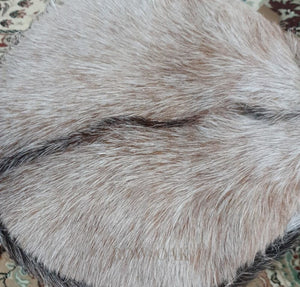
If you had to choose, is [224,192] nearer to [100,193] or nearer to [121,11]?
[100,193]

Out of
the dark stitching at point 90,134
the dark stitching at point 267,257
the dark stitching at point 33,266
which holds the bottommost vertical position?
the dark stitching at point 267,257

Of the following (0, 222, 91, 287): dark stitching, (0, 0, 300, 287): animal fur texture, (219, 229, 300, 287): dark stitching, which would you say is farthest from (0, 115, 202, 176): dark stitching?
(219, 229, 300, 287): dark stitching

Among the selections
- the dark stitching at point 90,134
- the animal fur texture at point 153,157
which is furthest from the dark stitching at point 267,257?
the dark stitching at point 90,134

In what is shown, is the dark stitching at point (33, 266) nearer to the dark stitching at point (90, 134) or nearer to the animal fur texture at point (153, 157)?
the animal fur texture at point (153, 157)

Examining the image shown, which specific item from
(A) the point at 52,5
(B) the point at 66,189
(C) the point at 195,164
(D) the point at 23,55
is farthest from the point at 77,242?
(A) the point at 52,5

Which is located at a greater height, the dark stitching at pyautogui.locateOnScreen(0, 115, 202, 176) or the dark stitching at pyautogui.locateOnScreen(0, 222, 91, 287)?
the dark stitching at pyautogui.locateOnScreen(0, 115, 202, 176)

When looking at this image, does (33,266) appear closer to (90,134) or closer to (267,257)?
(90,134)

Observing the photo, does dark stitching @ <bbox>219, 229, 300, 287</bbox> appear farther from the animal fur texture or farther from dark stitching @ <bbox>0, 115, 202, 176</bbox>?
dark stitching @ <bbox>0, 115, 202, 176</bbox>
